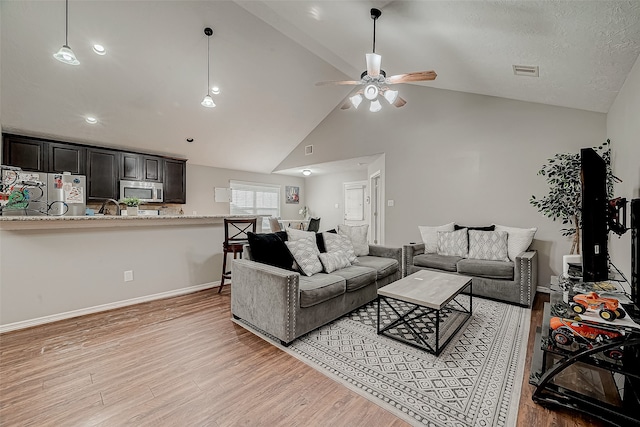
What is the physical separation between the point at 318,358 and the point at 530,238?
3276 mm

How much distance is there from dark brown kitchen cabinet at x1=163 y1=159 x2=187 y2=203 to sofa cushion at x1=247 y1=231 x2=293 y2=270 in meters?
3.97

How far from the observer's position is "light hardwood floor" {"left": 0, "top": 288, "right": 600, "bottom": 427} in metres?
1.53

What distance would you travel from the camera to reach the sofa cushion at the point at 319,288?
2357mm

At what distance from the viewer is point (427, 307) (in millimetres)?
2146

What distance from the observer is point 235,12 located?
11.5 ft

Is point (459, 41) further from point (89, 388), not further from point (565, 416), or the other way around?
point (89, 388)

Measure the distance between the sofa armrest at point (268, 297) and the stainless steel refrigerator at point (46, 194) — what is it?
2.34 metres

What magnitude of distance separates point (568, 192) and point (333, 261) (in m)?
2.97

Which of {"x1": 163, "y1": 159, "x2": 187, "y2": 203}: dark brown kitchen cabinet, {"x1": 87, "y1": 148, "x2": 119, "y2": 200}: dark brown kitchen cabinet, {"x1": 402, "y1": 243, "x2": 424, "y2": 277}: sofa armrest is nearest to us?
{"x1": 402, "y1": 243, "x2": 424, "y2": 277}: sofa armrest

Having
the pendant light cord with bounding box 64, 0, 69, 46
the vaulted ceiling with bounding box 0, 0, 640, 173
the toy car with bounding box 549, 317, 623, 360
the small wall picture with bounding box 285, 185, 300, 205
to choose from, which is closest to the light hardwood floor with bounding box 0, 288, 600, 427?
the toy car with bounding box 549, 317, 623, 360

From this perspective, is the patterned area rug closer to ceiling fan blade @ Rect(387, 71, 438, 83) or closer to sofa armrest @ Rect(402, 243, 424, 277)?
sofa armrest @ Rect(402, 243, 424, 277)

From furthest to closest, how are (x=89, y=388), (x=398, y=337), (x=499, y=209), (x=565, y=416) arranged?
1. (x=499, y=209)
2. (x=398, y=337)
3. (x=89, y=388)
4. (x=565, y=416)

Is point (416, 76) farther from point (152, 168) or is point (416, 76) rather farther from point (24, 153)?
point (24, 153)

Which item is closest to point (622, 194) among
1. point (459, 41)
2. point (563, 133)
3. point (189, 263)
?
point (563, 133)
